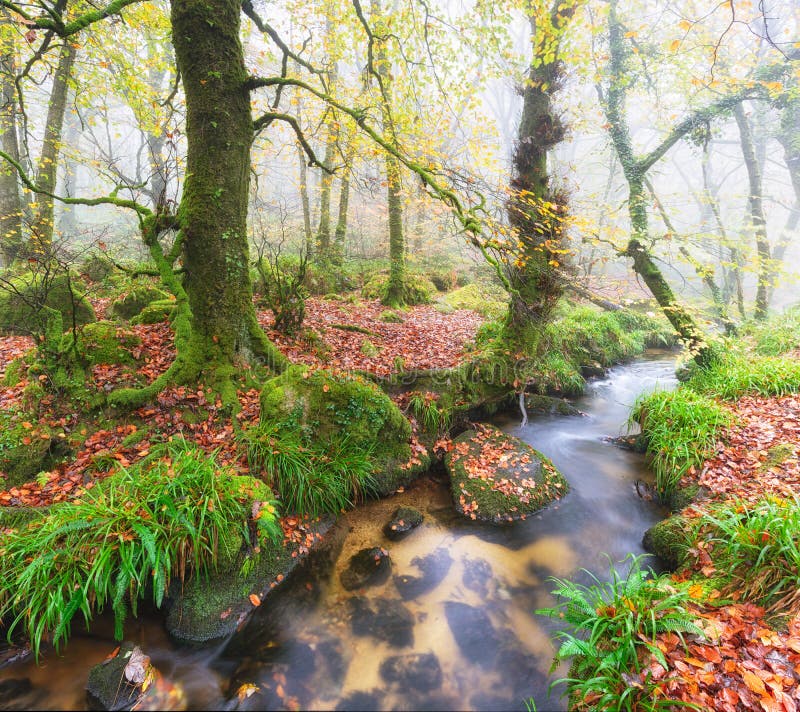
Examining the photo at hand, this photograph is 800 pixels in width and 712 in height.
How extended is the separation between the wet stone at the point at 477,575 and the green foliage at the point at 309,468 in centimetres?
154

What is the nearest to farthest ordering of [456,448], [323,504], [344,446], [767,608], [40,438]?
[767,608], [40,438], [323,504], [344,446], [456,448]

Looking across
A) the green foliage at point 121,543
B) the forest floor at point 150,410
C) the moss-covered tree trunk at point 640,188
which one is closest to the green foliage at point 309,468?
the forest floor at point 150,410

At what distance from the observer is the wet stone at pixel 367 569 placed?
386cm

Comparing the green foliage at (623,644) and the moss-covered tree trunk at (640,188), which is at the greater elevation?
the moss-covered tree trunk at (640,188)

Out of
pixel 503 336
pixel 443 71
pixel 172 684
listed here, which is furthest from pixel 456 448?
pixel 443 71

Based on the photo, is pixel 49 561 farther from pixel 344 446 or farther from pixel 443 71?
pixel 443 71

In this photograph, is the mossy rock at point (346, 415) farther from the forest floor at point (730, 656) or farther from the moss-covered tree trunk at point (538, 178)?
the forest floor at point (730, 656)

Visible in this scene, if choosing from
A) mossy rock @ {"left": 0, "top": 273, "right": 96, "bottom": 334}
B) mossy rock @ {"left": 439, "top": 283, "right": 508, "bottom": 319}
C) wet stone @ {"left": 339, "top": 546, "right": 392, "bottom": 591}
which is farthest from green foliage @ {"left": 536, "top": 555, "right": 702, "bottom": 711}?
mossy rock @ {"left": 439, "top": 283, "right": 508, "bottom": 319}

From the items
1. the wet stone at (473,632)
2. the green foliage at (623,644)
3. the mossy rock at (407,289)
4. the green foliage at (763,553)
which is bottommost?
the wet stone at (473,632)

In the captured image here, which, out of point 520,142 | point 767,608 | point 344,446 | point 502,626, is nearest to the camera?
point 767,608

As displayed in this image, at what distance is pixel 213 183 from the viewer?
4.66 meters

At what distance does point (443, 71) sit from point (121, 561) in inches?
334

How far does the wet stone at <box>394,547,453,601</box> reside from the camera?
3.83 meters

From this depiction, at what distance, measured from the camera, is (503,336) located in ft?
24.6
